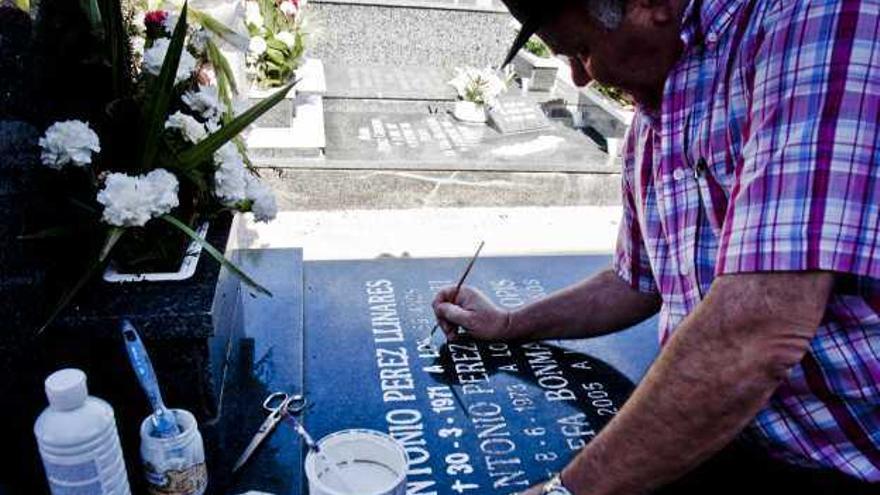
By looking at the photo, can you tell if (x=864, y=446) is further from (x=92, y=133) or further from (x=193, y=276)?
(x=92, y=133)

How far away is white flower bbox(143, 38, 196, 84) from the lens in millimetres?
1633

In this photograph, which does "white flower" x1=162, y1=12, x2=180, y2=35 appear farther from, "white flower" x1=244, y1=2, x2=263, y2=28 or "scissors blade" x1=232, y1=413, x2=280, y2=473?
"white flower" x1=244, y1=2, x2=263, y2=28

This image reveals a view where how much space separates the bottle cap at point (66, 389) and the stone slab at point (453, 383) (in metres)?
0.54

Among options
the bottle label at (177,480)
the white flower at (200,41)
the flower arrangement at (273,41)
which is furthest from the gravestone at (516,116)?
the bottle label at (177,480)

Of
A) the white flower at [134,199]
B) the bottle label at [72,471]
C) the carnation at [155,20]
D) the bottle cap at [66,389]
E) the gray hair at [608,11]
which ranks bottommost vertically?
the bottle label at [72,471]

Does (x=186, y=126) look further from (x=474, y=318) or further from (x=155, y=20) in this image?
(x=474, y=318)

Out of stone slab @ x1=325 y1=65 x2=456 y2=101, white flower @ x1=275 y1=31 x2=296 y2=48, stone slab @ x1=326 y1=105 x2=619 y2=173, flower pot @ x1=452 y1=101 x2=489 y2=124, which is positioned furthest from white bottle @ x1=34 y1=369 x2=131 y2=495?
stone slab @ x1=325 y1=65 x2=456 y2=101

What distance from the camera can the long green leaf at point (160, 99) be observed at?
1507mm

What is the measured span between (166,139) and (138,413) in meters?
0.62

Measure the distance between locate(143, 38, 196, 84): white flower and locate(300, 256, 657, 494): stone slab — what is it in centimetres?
75

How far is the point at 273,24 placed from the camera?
540cm

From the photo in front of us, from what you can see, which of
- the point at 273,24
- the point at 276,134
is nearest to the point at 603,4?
the point at 276,134

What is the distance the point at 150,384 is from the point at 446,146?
14.4ft

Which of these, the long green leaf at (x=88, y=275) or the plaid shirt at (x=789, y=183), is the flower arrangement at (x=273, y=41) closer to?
the long green leaf at (x=88, y=275)
